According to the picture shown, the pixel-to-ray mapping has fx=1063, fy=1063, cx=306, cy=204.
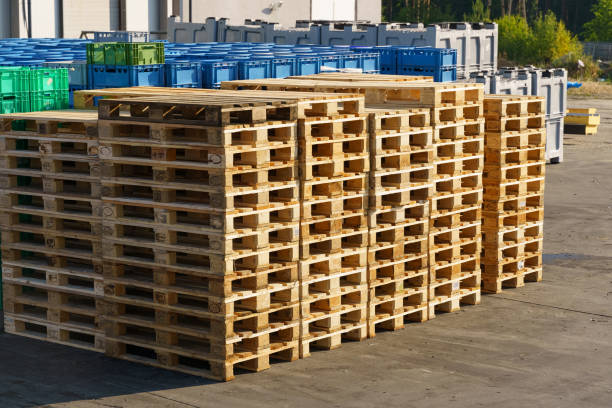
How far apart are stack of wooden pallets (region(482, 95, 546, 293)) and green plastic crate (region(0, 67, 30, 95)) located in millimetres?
5547

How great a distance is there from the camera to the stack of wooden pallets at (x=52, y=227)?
1060 cm

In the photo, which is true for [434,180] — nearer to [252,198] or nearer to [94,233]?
[252,198]

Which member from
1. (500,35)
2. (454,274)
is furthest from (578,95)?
(454,274)

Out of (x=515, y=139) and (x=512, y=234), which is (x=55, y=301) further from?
(x=515, y=139)

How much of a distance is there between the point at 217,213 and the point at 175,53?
10919 mm

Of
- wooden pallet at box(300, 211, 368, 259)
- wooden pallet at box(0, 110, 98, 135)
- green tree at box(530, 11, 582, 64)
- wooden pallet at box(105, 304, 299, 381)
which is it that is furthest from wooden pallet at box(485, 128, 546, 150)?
green tree at box(530, 11, 582, 64)

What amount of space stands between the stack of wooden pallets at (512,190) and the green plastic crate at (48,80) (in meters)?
5.16

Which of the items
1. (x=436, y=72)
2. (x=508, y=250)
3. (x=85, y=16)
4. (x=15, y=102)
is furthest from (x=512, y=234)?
(x=85, y=16)

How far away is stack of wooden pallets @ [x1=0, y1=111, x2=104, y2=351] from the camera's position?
10.6 meters

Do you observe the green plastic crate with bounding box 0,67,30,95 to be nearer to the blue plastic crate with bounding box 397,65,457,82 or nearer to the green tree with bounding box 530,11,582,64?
the blue plastic crate with bounding box 397,65,457,82

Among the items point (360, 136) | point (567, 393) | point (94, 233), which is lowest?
point (567, 393)

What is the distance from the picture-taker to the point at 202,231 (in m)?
9.55

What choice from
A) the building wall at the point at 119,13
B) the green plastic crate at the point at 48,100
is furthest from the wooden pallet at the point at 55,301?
the building wall at the point at 119,13

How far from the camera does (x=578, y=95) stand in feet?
156
